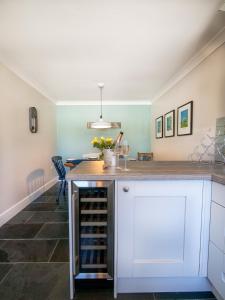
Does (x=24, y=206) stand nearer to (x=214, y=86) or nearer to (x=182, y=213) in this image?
(x=182, y=213)

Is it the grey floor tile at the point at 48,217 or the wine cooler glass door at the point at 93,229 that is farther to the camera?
the grey floor tile at the point at 48,217

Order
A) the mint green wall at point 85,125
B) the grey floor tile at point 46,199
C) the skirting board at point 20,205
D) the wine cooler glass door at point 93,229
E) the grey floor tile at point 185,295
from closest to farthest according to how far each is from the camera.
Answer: the wine cooler glass door at point 93,229, the grey floor tile at point 185,295, the skirting board at point 20,205, the grey floor tile at point 46,199, the mint green wall at point 85,125

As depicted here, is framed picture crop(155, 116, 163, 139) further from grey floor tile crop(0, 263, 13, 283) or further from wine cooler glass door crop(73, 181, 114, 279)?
grey floor tile crop(0, 263, 13, 283)

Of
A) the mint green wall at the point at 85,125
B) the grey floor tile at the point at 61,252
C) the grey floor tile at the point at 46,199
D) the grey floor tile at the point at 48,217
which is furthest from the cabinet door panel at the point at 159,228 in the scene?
the mint green wall at the point at 85,125

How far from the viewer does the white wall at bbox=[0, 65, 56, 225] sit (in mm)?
2420

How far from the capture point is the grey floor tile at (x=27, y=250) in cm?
171

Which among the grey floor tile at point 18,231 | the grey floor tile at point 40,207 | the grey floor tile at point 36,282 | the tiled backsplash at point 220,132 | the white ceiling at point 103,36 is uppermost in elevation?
the white ceiling at point 103,36

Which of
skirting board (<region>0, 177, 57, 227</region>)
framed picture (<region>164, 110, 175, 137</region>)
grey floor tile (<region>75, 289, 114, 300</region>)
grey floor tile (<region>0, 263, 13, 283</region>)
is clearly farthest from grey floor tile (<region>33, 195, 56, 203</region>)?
framed picture (<region>164, 110, 175, 137</region>)

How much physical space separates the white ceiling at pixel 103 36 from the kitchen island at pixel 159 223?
1394 millimetres

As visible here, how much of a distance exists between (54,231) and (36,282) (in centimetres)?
80

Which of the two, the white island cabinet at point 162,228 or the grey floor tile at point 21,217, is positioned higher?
the white island cabinet at point 162,228

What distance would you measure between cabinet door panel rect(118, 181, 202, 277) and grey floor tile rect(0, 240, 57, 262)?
942 millimetres

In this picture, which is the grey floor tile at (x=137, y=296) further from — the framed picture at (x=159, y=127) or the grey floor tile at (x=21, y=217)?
the framed picture at (x=159, y=127)

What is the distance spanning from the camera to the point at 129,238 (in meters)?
1.25
